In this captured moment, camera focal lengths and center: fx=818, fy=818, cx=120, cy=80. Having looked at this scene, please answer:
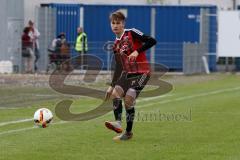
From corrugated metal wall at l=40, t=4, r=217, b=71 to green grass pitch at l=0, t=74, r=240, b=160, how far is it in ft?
46.9

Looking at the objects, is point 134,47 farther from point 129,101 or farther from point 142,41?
point 129,101

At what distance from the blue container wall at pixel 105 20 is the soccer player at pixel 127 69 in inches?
970

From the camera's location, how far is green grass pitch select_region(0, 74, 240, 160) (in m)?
10.3

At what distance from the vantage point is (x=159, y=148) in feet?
35.7

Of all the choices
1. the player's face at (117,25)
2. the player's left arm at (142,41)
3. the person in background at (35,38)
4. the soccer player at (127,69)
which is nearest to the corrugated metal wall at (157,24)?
the person in background at (35,38)

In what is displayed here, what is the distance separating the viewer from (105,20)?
3706 cm

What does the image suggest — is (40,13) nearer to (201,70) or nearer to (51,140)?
(201,70)

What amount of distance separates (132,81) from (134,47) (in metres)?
0.54

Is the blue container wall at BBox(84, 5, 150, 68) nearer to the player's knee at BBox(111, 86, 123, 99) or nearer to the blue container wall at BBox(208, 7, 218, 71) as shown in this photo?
the blue container wall at BBox(208, 7, 218, 71)

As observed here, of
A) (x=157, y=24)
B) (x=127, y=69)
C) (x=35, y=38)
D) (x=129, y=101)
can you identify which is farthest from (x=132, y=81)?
(x=157, y=24)

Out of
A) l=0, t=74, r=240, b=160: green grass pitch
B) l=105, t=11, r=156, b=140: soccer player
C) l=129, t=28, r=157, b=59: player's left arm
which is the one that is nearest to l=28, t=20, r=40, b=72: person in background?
l=0, t=74, r=240, b=160: green grass pitch

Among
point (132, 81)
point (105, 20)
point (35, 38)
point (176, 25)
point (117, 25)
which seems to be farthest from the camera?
point (105, 20)

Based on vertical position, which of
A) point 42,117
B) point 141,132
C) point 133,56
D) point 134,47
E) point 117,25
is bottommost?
point 141,132

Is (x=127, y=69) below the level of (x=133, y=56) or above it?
below
